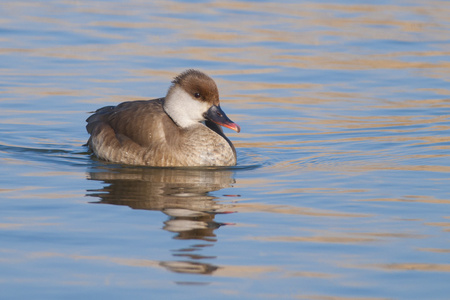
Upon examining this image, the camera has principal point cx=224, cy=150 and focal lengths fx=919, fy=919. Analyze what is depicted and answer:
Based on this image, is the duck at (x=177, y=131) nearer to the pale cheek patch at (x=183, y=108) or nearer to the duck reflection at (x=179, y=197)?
the pale cheek patch at (x=183, y=108)

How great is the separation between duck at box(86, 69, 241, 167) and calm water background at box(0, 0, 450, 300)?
196 mm

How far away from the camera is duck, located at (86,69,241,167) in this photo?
9523 mm

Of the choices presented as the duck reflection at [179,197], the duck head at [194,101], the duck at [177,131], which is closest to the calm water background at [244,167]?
the duck reflection at [179,197]

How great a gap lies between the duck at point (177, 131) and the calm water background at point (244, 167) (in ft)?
0.64

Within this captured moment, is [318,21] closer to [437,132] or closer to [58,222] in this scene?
[437,132]

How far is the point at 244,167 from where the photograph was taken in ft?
31.7

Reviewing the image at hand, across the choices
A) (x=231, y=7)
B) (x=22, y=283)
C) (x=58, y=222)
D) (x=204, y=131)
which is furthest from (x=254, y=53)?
(x=22, y=283)

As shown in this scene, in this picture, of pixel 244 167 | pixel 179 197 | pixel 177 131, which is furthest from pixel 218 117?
pixel 179 197

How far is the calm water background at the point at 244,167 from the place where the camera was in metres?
6.06

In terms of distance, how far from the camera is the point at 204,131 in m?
9.75

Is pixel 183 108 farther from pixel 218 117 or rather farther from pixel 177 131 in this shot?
pixel 218 117

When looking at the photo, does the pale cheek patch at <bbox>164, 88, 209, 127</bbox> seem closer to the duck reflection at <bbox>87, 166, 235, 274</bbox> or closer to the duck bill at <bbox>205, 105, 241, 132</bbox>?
the duck bill at <bbox>205, 105, 241, 132</bbox>

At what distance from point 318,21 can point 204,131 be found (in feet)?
31.6

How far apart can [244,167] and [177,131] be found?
802 mm
